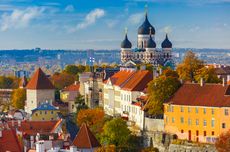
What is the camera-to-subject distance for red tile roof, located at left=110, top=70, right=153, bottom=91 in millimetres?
74688

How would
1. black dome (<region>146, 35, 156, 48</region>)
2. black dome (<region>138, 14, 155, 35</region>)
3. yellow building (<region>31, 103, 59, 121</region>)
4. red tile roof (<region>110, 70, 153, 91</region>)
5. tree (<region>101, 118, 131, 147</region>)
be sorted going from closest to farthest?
tree (<region>101, 118, 131, 147</region>), red tile roof (<region>110, 70, 153, 91</region>), yellow building (<region>31, 103, 59, 121</region>), black dome (<region>146, 35, 156, 48</region>), black dome (<region>138, 14, 155, 35</region>)

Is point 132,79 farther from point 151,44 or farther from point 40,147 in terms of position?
point 151,44

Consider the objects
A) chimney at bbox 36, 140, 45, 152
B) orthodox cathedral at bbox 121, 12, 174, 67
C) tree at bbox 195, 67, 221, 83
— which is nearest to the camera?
chimney at bbox 36, 140, 45, 152

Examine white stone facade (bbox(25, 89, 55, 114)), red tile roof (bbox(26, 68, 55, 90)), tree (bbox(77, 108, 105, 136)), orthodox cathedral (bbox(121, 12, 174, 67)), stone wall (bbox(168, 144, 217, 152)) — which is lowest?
stone wall (bbox(168, 144, 217, 152))

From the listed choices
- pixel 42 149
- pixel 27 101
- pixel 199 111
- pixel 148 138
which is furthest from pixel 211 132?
pixel 27 101

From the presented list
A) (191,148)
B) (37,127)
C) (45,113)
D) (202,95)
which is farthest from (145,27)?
(191,148)

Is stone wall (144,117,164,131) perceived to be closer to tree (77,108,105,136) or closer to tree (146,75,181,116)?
Result: tree (146,75,181,116)

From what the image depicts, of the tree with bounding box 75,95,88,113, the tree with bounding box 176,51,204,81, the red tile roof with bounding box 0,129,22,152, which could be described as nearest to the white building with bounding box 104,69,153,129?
the tree with bounding box 75,95,88,113

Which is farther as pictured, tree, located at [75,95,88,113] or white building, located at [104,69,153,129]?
tree, located at [75,95,88,113]

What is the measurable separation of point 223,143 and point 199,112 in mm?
5903

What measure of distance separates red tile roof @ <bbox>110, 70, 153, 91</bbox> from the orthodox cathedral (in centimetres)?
4114

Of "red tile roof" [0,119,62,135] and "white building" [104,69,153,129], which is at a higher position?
"white building" [104,69,153,129]

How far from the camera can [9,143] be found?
197 feet

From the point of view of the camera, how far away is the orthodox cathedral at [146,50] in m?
126
